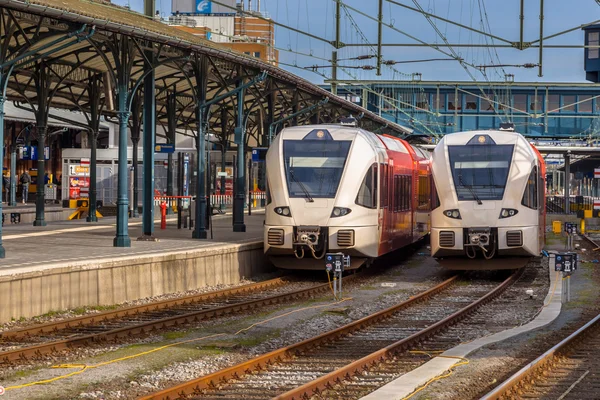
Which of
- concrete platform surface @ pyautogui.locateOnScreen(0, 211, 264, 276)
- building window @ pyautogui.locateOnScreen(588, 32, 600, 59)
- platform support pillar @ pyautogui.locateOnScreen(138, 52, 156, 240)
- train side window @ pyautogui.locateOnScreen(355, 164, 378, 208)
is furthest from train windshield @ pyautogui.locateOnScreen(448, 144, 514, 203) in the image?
building window @ pyautogui.locateOnScreen(588, 32, 600, 59)

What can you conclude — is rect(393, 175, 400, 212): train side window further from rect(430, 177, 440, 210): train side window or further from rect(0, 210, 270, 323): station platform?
rect(0, 210, 270, 323): station platform

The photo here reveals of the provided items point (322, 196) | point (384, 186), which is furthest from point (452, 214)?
point (322, 196)

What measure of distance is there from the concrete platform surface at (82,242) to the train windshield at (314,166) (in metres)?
2.60

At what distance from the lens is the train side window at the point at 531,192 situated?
22781 millimetres

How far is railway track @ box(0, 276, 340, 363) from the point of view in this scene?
12711 millimetres

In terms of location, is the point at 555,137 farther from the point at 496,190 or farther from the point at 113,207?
the point at 496,190

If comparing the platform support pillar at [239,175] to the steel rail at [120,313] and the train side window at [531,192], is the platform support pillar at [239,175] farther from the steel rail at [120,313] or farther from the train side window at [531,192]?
the train side window at [531,192]

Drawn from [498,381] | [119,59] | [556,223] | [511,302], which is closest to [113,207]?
[556,223]

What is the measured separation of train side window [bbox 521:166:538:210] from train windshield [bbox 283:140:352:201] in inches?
159

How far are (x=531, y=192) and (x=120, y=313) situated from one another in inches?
419

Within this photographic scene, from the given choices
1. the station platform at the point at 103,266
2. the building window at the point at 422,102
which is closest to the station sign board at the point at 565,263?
the station platform at the point at 103,266

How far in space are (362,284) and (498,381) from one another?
→ 39.7ft

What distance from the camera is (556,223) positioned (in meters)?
42.9

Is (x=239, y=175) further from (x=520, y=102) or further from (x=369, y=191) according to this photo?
(x=520, y=102)
